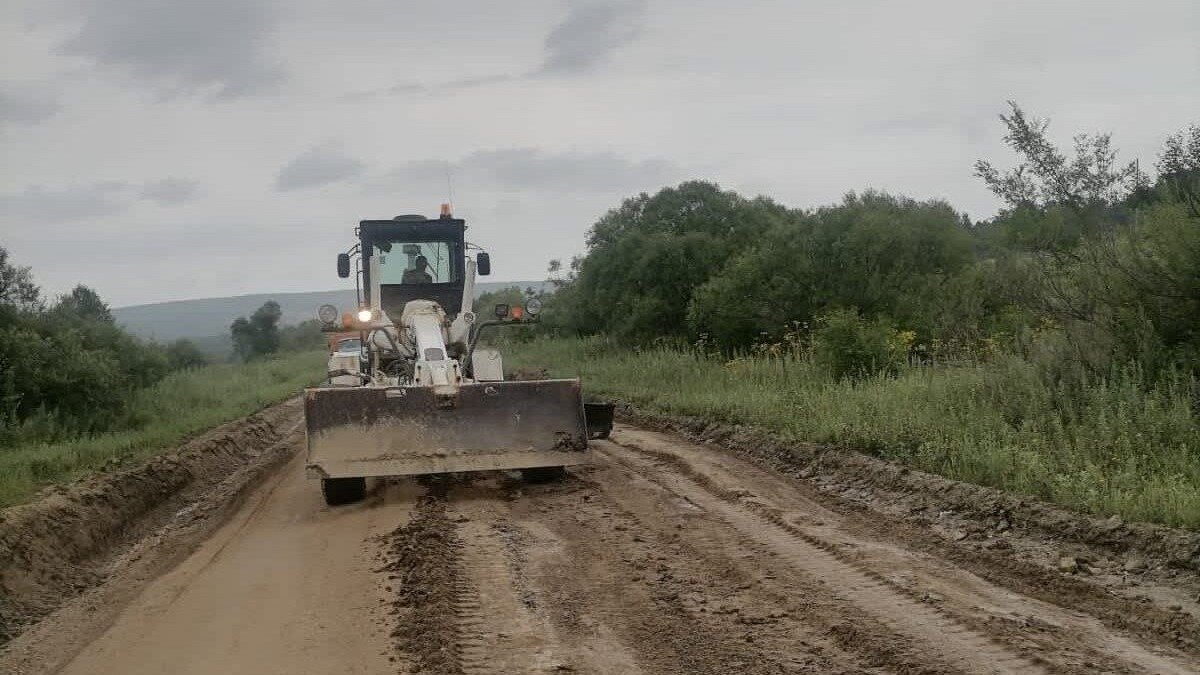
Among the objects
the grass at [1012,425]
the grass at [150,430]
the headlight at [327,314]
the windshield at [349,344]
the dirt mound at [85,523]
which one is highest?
the headlight at [327,314]

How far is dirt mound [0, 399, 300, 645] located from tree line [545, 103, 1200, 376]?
8880mm

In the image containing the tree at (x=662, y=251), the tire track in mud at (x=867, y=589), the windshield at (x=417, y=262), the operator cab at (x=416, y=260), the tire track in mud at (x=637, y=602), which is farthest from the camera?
the tree at (x=662, y=251)

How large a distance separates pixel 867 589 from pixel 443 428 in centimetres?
497

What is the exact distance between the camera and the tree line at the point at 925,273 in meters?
10.2

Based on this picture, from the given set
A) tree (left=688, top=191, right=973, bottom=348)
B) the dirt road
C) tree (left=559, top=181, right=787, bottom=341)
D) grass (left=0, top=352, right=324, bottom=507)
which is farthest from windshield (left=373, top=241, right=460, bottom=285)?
tree (left=559, top=181, right=787, bottom=341)

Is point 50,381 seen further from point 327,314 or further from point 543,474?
point 543,474

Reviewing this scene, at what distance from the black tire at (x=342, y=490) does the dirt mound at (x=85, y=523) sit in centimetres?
179

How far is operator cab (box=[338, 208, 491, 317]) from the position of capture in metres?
12.6

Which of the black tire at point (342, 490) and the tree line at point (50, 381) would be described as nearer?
the black tire at point (342, 490)

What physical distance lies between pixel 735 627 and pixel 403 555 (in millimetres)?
2847

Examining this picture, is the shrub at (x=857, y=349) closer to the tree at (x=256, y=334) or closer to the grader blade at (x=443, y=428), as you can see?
the grader blade at (x=443, y=428)

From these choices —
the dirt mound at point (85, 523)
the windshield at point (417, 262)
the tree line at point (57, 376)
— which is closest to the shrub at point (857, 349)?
the windshield at point (417, 262)

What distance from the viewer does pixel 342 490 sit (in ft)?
32.4

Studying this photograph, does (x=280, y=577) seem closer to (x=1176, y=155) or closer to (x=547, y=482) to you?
(x=547, y=482)
